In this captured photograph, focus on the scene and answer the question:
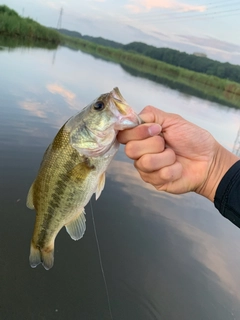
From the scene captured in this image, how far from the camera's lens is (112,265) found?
159 inches

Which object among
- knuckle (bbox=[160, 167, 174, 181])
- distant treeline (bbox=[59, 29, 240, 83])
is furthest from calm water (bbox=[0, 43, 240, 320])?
distant treeline (bbox=[59, 29, 240, 83])

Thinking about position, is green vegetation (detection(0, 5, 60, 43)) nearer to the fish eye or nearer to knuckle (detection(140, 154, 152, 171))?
the fish eye

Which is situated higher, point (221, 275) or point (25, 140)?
point (25, 140)

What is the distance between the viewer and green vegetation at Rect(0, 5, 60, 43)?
3293cm

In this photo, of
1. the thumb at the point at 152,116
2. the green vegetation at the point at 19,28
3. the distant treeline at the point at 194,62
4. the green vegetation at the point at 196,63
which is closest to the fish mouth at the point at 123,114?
the thumb at the point at 152,116

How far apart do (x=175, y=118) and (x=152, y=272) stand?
96.9 inches

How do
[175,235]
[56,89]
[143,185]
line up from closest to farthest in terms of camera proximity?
[175,235] → [143,185] → [56,89]

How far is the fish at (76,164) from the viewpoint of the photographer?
2.03 meters

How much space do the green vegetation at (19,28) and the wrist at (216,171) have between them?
112ft

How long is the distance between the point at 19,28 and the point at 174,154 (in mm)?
38415

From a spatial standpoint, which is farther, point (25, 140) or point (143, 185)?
point (25, 140)

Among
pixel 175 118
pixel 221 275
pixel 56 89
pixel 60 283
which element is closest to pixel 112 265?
pixel 60 283

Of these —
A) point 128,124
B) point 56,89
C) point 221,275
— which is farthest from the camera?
point 56,89

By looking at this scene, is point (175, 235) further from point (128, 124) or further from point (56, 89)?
point (56, 89)
